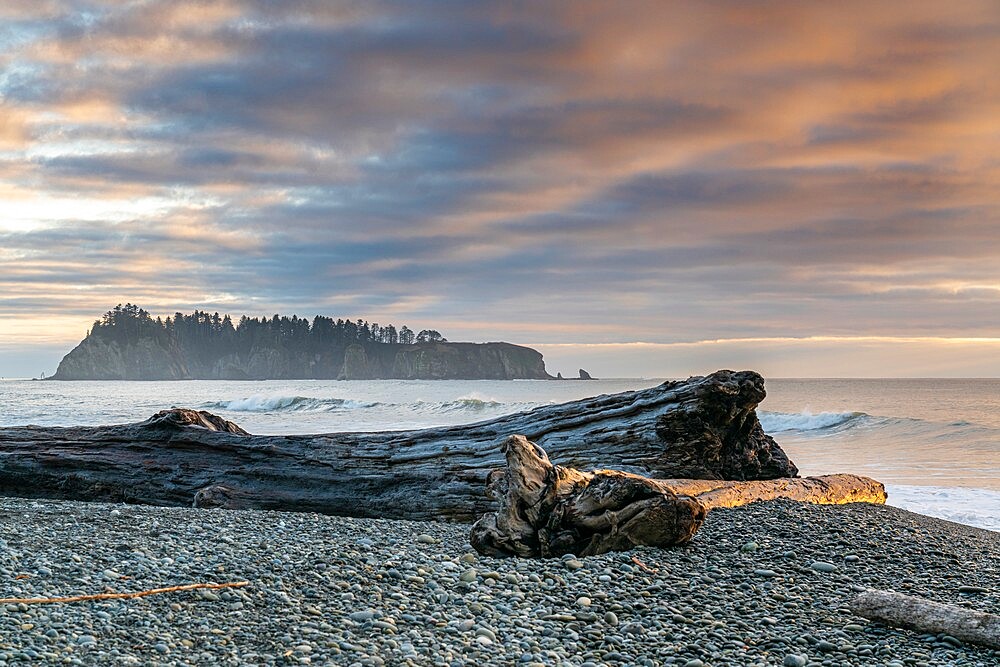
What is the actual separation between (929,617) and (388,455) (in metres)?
5.73

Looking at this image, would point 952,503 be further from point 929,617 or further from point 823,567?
point 929,617

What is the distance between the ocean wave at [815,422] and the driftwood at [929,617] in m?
24.4

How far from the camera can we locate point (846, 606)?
489cm

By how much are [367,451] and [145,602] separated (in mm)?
4397

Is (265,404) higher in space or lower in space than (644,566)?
lower

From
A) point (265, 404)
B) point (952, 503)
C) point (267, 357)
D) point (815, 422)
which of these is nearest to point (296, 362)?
point (267, 357)

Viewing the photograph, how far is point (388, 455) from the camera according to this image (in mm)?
8852

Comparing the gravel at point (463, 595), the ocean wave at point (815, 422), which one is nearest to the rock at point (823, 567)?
the gravel at point (463, 595)

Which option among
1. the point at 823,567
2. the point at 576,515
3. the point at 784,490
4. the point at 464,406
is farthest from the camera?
the point at 464,406

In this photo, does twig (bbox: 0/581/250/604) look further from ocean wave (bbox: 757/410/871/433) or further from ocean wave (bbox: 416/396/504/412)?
ocean wave (bbox: 416/396/504/412)

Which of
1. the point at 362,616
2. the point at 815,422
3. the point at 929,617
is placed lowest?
the point at 362,616

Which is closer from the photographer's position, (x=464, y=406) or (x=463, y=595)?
(x=463, y=595)

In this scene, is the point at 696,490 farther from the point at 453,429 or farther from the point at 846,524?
the point at 453,429

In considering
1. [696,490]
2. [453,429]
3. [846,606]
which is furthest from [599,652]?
[453,429]
